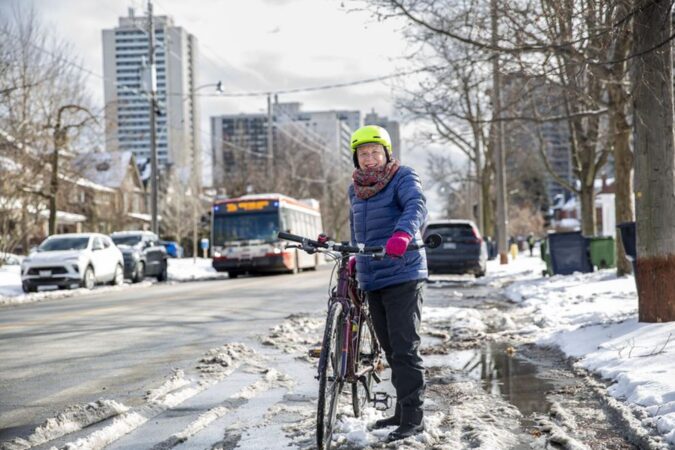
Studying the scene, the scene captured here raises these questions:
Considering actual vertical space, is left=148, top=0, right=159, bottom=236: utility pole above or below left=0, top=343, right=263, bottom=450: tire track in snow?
above

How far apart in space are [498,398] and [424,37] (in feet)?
33.2

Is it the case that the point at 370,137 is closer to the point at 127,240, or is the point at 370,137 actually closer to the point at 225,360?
the point at 225,360

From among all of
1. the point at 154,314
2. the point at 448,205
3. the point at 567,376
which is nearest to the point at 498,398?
the point at 567,376

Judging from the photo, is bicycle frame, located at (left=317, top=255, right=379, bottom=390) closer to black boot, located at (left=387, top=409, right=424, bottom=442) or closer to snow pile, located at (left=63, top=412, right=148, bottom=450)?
black boot, located at (left=387, top=409, right=424, bottom=442)

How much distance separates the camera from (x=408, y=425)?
5.02m

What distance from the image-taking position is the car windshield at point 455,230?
22609mm

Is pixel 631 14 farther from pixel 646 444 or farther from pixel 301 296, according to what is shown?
pixel 301 296

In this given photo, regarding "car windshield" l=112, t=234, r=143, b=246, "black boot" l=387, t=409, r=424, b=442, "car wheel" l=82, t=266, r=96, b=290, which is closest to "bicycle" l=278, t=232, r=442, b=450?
"black boot" l=387, t=409, r=424, b=442

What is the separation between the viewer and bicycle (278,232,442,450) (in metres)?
4.64

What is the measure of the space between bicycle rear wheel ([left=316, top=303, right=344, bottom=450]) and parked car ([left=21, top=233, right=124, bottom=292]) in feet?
58.2

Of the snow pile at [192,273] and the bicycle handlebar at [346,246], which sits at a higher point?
the bicycle handlebar at [346,246]

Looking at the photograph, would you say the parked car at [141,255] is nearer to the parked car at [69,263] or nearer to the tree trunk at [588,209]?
the parked car at [69,263]

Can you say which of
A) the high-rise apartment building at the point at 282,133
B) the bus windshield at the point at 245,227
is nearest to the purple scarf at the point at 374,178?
the bus windshield at the point at 245,227

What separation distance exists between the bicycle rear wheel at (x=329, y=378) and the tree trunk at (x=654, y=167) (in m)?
5.18
